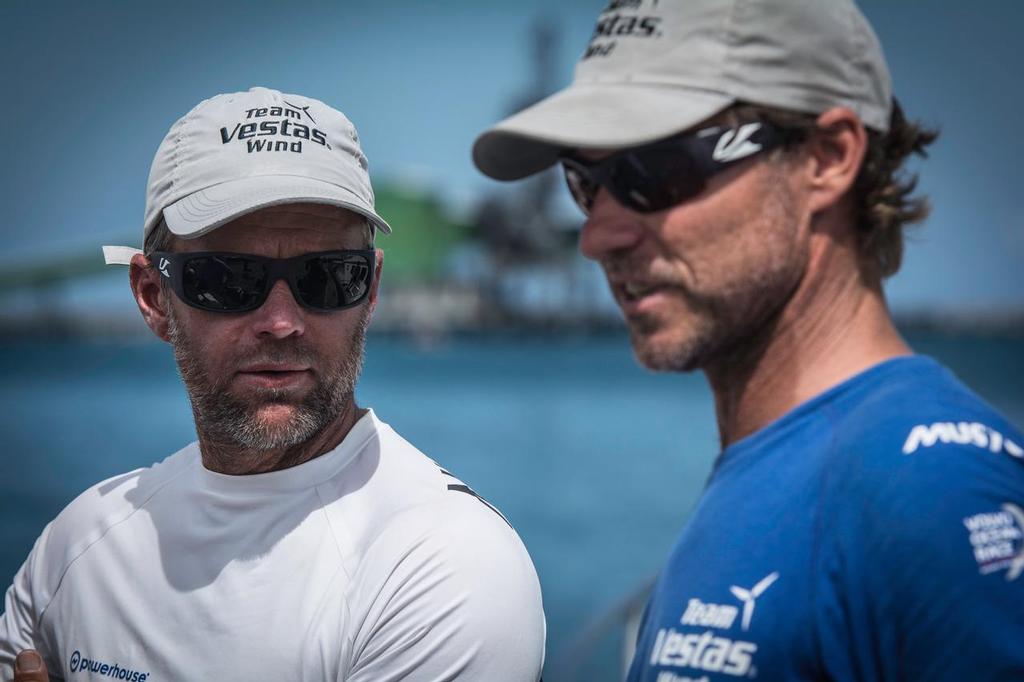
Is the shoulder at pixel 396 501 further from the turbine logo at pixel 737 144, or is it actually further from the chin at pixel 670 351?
the turbine logo at pixel 737 144

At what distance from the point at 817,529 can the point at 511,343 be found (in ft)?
331

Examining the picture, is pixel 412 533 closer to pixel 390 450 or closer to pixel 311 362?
pixel 390 450

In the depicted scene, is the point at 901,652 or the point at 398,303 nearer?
the point at 901,652

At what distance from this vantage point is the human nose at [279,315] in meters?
2.19

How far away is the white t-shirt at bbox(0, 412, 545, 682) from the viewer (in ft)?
6.27

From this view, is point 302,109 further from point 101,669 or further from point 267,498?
point 101,669

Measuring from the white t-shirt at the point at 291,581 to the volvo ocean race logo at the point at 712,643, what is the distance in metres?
0.54

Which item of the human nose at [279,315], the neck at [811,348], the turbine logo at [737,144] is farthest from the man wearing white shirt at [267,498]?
the turbine logo at [737,144]

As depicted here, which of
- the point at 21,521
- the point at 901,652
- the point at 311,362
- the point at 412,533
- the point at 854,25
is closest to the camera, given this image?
the point at 901,652

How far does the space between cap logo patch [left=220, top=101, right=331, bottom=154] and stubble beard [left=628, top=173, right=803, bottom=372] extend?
0.96 meters

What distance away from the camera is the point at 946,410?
133 cm

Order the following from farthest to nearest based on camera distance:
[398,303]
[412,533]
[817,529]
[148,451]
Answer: [398,303] < [148,451] < [412,533] < [817,529]

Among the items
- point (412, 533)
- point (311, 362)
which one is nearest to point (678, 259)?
point (412, 533)

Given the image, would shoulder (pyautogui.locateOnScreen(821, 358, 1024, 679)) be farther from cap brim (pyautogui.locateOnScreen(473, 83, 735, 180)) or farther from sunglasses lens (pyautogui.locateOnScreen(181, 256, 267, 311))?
sunglasses lens (pyautogui.locateOnScreen(181, 256, 267, 311))
